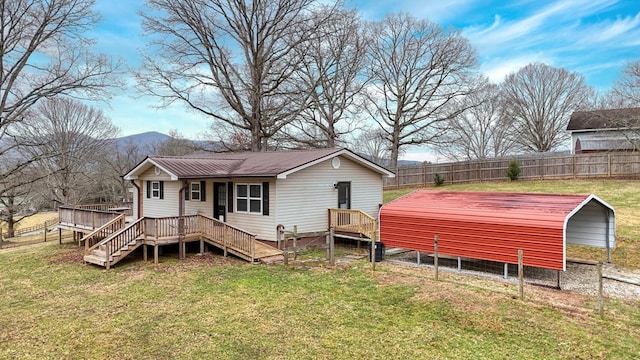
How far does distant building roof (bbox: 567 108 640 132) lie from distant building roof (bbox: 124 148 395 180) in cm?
2030

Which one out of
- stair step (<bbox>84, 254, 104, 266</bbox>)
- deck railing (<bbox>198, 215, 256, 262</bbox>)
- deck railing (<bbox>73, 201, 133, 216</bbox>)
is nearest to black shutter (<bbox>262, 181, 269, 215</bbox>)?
deck railing (<bbox>198, 215, 256, 262</bbox>)

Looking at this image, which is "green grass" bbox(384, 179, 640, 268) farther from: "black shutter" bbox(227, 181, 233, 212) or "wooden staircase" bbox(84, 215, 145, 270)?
"wooden staircase" bbox(84, 215, 145, 270)

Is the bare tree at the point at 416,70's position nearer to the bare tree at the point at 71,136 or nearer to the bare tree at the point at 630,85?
the bare tree at the point at 630,85

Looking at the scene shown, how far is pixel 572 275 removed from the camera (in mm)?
10586

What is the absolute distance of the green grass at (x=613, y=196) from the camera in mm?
12508

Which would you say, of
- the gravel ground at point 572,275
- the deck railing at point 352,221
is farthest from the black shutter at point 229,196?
the gravel ground at point 572,275

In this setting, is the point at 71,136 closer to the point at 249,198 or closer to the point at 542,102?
the point at 249,198

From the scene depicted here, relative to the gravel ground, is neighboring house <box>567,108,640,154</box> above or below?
above

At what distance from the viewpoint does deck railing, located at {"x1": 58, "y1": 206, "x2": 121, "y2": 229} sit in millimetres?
15797

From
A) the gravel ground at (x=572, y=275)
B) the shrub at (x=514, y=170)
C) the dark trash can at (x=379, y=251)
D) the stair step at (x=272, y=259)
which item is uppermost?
the shrub at (x=514, y=170)

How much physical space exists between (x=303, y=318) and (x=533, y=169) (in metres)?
24.5

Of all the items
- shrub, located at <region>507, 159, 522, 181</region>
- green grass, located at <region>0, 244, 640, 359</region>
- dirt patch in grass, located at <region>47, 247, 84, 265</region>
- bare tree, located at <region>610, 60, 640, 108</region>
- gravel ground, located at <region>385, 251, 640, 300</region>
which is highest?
bare tree, located at <region>610, 60, 640, 108</region>

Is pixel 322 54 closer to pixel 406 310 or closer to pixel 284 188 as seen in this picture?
pixel 284 188

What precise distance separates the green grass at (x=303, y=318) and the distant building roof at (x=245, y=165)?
4.28m
